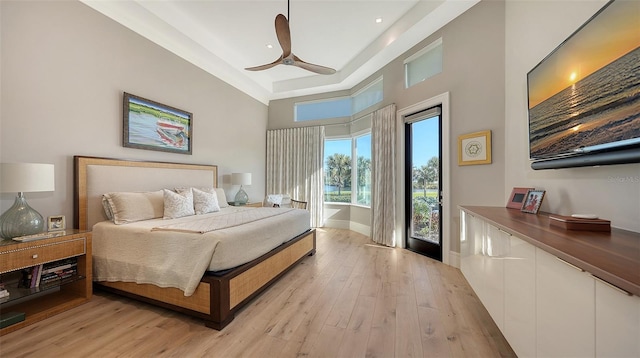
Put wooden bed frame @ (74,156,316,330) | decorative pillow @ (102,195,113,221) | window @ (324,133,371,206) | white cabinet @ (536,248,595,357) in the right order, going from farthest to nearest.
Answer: window @ (324,133,371,206)
decorative pillow @ (102,195,113,221)
wooden bed frame @ (74,156,316,330)
white cabinet @ (536,248,595,357)

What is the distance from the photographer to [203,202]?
10.6ft

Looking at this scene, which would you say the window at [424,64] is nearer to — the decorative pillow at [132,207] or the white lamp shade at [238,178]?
the white lamp shade at [238,178]

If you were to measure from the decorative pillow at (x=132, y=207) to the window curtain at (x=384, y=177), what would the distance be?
3.29 m

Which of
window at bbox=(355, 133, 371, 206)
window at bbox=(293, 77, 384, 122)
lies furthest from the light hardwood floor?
window at bbox=(293, 77, 384, 122)

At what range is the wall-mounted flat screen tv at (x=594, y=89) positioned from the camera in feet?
3.51

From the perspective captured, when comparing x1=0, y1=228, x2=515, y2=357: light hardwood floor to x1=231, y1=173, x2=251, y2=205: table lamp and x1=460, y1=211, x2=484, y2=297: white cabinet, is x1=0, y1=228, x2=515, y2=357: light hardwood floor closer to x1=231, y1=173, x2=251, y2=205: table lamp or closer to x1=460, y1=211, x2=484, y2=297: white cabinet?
x1=460, y1=211, x2=484, y2=297: white cabinet

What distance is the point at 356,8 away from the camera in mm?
3182

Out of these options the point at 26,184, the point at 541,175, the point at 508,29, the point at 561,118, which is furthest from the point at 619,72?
the point at 26,184

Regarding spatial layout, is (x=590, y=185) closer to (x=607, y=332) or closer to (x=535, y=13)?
(x=607, y=332)

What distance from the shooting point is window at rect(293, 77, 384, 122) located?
4707 mm

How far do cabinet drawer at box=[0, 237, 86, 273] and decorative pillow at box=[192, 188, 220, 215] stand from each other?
3.89 ft

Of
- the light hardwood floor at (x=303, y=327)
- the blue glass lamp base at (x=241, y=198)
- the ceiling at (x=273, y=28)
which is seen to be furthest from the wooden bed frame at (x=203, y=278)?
the ceiling at (x=273, y=28)

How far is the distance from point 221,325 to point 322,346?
2.57 feet

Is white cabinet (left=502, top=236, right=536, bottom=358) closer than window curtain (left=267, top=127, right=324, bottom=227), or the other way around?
white cabinet (left=502, top=236, right=536, bottom=358)
